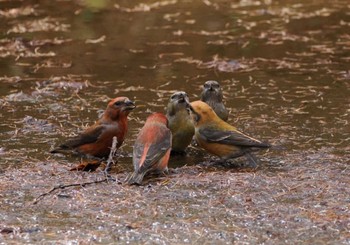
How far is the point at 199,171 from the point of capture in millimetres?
8867

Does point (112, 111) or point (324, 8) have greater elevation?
point (112, 111)

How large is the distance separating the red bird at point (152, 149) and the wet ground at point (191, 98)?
163 millimetres

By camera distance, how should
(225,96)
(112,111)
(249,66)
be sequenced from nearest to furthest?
(112,111) < (225,96) < (249,66)

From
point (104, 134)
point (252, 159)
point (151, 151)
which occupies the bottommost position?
point (252, 159)

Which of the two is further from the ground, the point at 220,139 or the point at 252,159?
the point at 220,139

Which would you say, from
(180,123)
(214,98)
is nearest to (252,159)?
(180,123)

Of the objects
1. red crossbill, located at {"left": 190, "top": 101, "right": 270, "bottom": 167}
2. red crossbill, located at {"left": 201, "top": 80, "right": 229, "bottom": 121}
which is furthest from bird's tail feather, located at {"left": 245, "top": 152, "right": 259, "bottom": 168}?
red crossbill, located at {"left": 201, "top": 80, "right": 229, "bottom": 121}

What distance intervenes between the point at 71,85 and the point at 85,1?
21.6ft

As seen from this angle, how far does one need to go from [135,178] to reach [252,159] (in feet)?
4.62

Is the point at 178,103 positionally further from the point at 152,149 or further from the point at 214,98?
the point at 152,149

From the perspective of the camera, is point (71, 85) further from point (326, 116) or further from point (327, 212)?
point (327, 212)

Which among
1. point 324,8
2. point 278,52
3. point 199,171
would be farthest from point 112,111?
point 324,8

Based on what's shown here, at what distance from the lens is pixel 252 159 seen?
9.06m

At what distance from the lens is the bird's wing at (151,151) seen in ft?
27.6
